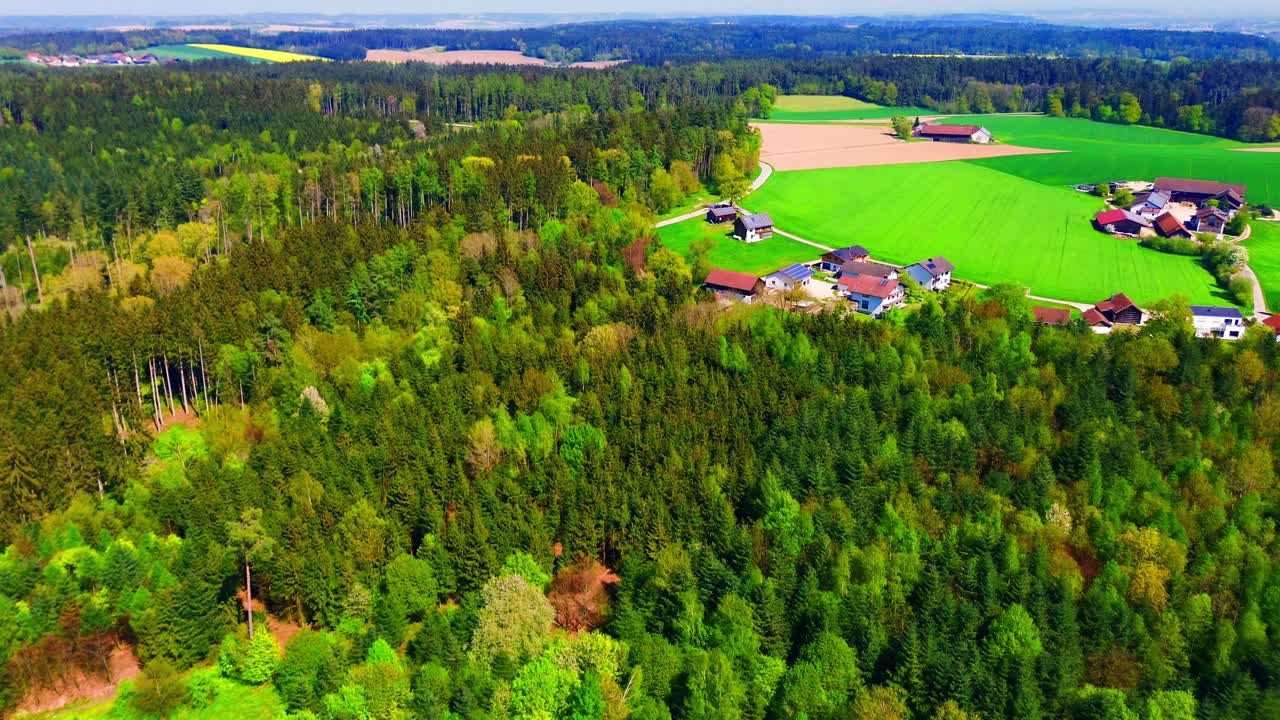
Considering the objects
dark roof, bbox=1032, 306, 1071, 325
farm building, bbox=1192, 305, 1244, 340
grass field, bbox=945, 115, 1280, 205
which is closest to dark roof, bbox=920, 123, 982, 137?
grass field, bbox=945, 115, 1280, 205

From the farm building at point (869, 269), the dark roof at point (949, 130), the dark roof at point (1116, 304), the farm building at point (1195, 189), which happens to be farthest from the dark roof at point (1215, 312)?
the dark roof at point (949, 130)

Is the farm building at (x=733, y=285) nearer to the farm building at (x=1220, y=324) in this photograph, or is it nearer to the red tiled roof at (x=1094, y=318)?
the red tiled roof at (x=1094, y=318)

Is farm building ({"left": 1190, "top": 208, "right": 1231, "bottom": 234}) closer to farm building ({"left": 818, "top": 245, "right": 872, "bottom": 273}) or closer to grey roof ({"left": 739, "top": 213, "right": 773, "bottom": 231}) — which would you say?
farm building ({"left": 818, "top": 245, "right": 872, "bottom": 273})

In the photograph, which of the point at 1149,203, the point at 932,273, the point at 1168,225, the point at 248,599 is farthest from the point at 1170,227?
the point at 248,599

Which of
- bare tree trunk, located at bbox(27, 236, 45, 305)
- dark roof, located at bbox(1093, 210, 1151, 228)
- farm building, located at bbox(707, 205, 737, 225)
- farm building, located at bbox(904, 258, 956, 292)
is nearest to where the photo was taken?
bare tree trunk, located at bbox(27, 236, 45, 305)

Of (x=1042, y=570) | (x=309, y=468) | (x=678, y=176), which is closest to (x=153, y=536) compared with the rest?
(x=309, y=468)

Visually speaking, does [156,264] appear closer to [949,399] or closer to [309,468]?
[309,468]
